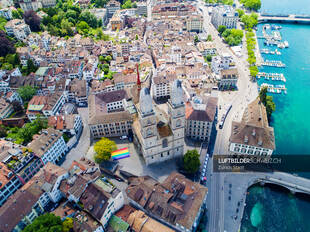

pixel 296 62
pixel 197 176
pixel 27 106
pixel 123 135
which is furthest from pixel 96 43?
pixel 296 62

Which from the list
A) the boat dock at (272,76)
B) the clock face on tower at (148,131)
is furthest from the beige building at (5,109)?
the boat dock at (272,76)

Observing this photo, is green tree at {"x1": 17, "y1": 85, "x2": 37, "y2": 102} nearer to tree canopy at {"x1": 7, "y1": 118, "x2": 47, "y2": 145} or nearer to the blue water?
tree canopy at {"x1": 7, "y1": 118, "x2": 47, "y2": 145}

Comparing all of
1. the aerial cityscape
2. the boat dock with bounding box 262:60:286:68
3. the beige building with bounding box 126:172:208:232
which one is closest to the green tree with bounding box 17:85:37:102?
the aerial cityscape

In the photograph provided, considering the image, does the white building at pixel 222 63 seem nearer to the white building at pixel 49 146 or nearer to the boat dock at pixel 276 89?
the boat dock at pixel 276 89

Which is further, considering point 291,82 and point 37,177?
point 291,82

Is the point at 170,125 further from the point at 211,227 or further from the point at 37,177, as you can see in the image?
the point at 37,177

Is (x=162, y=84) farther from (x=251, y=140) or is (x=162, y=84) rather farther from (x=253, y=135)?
(x=251, y=140)
